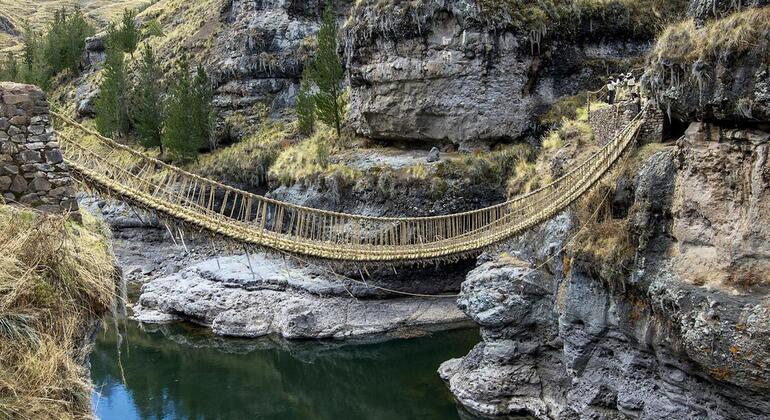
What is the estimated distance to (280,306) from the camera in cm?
1603

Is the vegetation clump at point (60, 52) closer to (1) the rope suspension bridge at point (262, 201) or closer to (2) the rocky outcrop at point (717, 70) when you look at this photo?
(1) the rope suspension bridge at point (262, 201)

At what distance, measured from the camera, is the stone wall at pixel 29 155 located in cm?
430

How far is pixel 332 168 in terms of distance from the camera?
1975 cm

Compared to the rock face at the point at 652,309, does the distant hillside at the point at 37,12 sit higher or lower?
higher

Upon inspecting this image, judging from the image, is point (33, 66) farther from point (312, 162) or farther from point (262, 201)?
point (262, 201)

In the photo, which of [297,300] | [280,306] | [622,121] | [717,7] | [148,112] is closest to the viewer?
[717,7]

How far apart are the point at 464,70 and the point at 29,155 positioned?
16.3 metres

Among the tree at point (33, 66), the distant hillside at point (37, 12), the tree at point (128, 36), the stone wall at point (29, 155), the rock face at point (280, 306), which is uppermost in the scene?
the distant hillside at point (37, 12)

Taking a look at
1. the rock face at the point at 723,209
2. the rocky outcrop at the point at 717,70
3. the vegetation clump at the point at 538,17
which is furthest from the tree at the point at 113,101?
the rock face at the point at 723,209

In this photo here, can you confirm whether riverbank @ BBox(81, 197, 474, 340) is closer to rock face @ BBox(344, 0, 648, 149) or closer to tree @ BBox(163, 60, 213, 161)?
rock face @ BBox(344, 0, 648, 149)

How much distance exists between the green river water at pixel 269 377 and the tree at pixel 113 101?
586 inches

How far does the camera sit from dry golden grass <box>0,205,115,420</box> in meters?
3.09

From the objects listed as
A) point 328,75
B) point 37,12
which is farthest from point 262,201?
point 37,12

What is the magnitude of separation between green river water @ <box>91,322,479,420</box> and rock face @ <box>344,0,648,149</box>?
7883 millimetres
